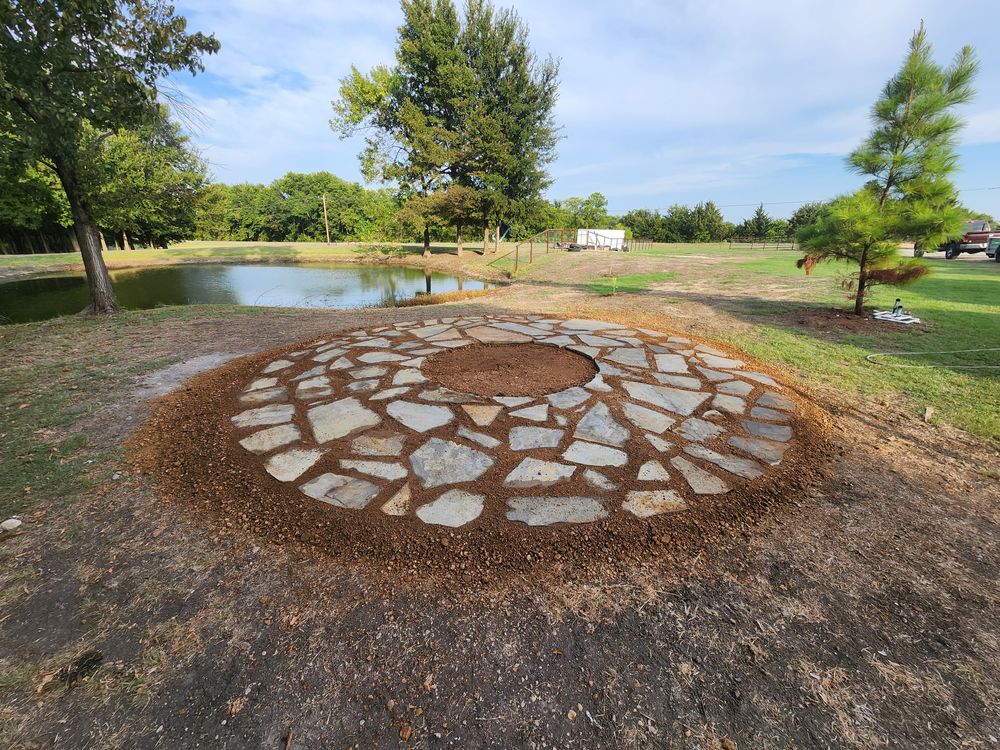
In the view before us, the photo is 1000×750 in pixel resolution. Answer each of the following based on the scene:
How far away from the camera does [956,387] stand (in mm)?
3354

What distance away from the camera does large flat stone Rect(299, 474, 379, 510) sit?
1.97 metres

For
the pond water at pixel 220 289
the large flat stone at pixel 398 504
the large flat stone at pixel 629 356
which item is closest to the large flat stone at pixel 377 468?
the large flat stone at pixel 398 504

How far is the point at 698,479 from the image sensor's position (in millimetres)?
2146

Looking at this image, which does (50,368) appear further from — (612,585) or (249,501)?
(612,585)

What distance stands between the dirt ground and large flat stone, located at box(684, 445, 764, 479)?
25 centimetres

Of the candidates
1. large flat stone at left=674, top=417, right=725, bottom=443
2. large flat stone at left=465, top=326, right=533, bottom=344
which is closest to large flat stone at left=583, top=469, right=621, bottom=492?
large flat stone at left=674, top=417, right=725, bottom=443

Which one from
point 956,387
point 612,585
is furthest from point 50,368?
point 956,387

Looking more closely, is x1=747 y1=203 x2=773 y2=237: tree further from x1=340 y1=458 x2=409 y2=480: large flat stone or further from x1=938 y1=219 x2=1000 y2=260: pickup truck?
x1=340 y1=458 x2=409 y2=480: large flat stone

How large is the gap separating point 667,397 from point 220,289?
1573cm

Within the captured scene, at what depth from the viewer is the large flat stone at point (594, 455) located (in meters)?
2.27

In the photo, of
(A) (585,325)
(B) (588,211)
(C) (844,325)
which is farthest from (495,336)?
(B) (588,211)

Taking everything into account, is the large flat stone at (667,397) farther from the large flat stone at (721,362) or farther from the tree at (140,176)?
the tree at (140,176)

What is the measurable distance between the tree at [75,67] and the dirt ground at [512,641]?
4.53m

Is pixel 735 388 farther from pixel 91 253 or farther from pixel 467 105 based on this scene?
pixel 467 105
